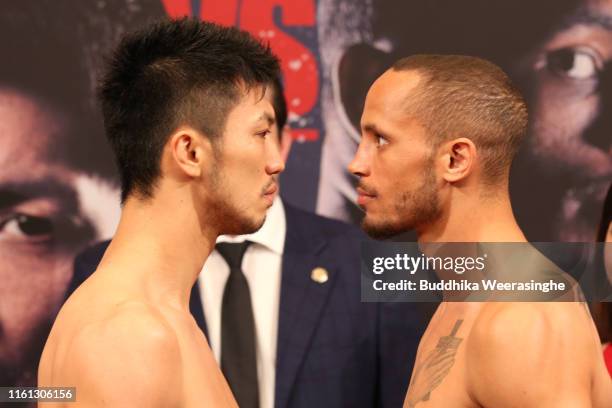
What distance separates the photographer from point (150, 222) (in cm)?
215

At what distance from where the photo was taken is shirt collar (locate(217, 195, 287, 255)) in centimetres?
324

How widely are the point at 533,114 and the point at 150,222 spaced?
1.68 metres

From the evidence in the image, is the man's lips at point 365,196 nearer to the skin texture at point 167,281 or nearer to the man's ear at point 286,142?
the skin texture at point 167,281

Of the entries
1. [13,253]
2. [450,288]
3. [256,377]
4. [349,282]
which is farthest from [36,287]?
[450,288]

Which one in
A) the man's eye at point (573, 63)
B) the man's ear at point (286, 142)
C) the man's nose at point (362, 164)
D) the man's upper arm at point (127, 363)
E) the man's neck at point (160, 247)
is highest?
the man's eye at point (573, 63)

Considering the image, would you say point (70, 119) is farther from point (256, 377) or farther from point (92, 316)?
point (92, 316)

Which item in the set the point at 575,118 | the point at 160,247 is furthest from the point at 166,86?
the point at 575,118

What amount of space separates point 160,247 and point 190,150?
0.76ft

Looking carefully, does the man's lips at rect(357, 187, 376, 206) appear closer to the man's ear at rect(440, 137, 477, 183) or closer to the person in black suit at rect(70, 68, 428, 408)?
the man's ear at rect(440, 137, 477, 183)

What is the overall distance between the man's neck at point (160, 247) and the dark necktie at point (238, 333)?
90 cm

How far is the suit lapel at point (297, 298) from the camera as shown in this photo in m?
3.09

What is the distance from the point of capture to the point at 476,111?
2.45 m

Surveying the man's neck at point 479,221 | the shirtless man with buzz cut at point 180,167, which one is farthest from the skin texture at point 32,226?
the man's neck at point 479,221

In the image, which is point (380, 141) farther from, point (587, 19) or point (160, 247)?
point (587, 19)
